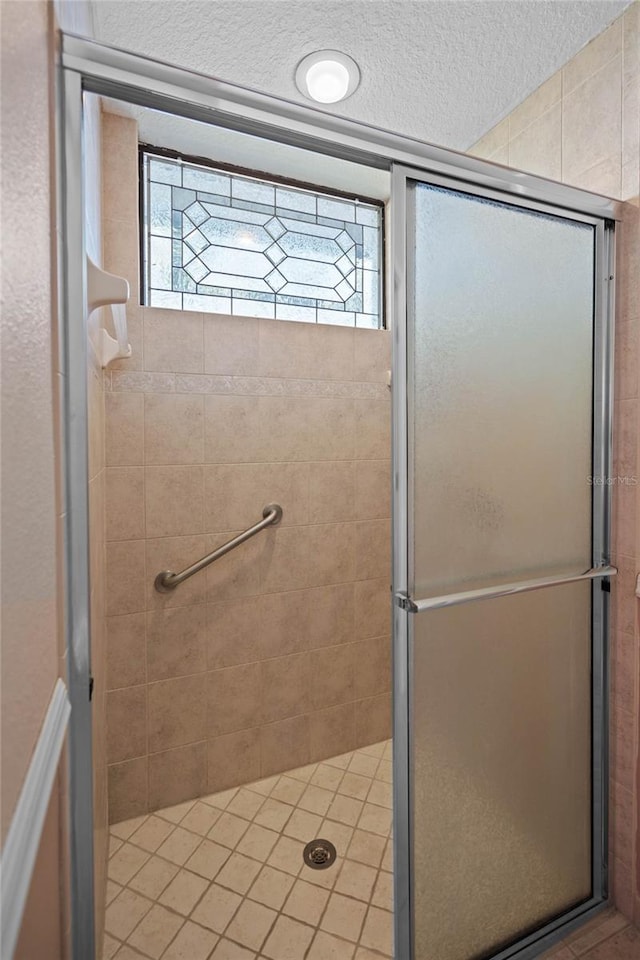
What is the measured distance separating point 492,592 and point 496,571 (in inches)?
2.4

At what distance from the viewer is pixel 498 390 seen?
1.22 meters

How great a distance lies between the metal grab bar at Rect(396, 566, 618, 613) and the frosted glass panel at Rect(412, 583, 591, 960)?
0.12 feet

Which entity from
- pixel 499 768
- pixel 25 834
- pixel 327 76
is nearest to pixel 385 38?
pixel 327 76

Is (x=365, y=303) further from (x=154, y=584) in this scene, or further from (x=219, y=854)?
(x=219, y=854)

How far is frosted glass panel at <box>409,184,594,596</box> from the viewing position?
113cm

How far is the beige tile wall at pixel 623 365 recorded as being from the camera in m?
1.33

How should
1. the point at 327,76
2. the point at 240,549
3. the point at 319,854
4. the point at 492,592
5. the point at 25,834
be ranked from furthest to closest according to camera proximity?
the point at 240,549, the point at 319,854, the point at 327,76, the point at 492,592, the point at 25,834

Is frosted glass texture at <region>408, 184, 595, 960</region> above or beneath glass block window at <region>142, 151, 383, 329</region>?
beneath

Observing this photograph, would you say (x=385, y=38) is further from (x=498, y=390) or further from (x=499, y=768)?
(x=499, y=768)

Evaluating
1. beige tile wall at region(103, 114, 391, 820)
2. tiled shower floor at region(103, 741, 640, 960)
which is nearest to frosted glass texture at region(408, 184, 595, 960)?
tiled shower floor at region(103, 741, 640, 960)

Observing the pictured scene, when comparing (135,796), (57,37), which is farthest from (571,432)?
(135,796)

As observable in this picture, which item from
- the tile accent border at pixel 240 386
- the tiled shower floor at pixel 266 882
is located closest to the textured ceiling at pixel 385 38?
the tile accent border at pixel 240 386

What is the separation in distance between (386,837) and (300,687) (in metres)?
0.61

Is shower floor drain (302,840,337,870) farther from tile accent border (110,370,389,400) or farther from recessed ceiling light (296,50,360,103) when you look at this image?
recessed ceiling light (296,50,360,103)
